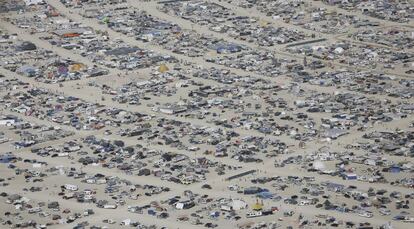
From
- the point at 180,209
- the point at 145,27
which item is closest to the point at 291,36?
the point at 145,27

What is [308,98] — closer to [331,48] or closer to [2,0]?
[331,48]

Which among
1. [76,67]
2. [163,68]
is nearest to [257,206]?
[163,68]

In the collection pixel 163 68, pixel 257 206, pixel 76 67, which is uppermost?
pixel 257 206

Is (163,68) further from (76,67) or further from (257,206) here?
(257,206)

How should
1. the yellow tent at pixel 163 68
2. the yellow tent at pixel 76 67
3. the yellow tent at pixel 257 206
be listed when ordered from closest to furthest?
the yellow tent at pixel 257 206 < the yellow tent at pixel 163 68 < the yellow tent at pixel 76 67

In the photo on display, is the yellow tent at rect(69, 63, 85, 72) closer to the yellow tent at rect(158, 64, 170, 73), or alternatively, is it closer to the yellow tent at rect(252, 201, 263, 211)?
the yellow tent at rect(158, 64, 170, 73)

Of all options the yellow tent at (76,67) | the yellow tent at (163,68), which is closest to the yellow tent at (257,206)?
the yellow tent at (163,68)

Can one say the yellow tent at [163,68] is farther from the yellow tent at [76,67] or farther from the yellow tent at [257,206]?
the yellow tent at [257,206]

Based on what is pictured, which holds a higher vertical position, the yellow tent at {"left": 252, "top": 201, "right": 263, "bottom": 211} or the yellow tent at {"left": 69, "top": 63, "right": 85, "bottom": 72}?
the yellow tent at {"left": 252, "top": 201, "right": 263, "bottom": 211}

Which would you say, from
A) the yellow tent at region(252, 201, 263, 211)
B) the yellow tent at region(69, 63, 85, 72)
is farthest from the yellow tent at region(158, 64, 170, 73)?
the yellow tent at region(252, 201, 263, 211)

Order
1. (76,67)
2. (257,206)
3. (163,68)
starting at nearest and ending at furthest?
1. (257,206)
2. (163,68)
3. (76,67)

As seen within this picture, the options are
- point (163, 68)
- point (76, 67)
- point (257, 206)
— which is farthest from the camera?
point (76, 67)
